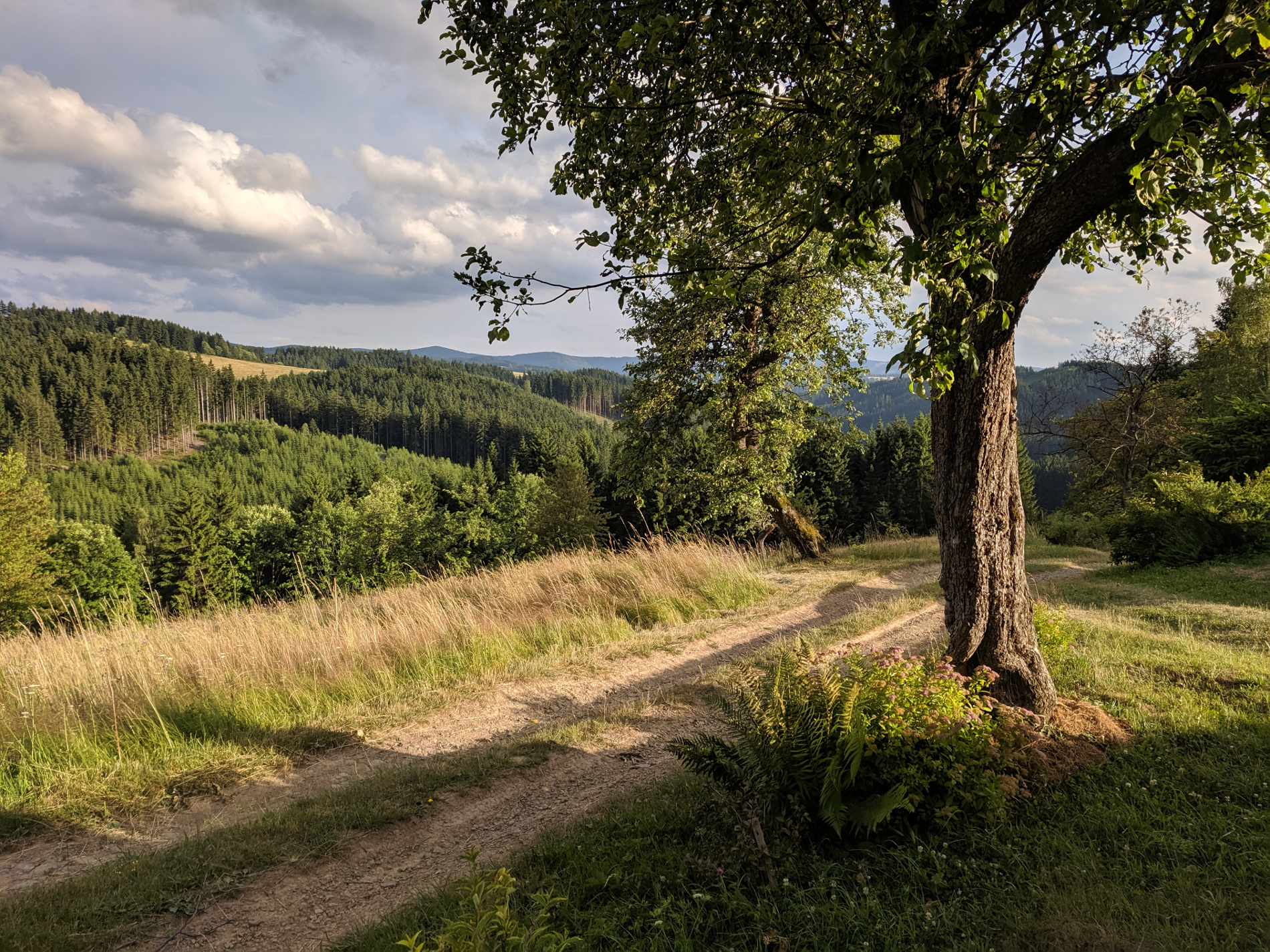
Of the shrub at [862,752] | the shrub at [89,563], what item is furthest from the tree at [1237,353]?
the shrub at [89,563]

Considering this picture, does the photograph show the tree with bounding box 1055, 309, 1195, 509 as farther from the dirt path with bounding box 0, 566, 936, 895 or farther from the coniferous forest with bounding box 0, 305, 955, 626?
the dirt path with bounding box 0, 566, 936, 895

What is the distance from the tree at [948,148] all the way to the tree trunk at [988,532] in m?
0.02

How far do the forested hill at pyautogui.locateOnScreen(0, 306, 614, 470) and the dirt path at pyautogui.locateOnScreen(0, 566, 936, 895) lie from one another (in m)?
100

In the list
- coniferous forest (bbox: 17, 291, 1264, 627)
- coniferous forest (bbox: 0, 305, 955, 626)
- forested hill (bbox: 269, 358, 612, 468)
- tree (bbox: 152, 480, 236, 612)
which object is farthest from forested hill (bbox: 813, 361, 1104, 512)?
forested hill (bbox: 269, 358, 612, 468)

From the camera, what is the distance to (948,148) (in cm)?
337

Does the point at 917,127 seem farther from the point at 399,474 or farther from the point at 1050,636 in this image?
the point at 399,474

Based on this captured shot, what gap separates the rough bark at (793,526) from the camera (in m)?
15.6

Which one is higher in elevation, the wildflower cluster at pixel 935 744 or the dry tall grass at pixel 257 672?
the wildflower cluster at pixel 935 744

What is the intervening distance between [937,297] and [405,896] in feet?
16.3

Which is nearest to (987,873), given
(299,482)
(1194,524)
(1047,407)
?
(1194,524)

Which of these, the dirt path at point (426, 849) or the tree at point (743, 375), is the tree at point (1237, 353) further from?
the dirt path at point (426, 849)

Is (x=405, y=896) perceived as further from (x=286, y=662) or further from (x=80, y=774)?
(x=286, y=662)

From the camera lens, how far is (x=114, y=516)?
8738 cm

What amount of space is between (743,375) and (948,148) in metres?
10.5
